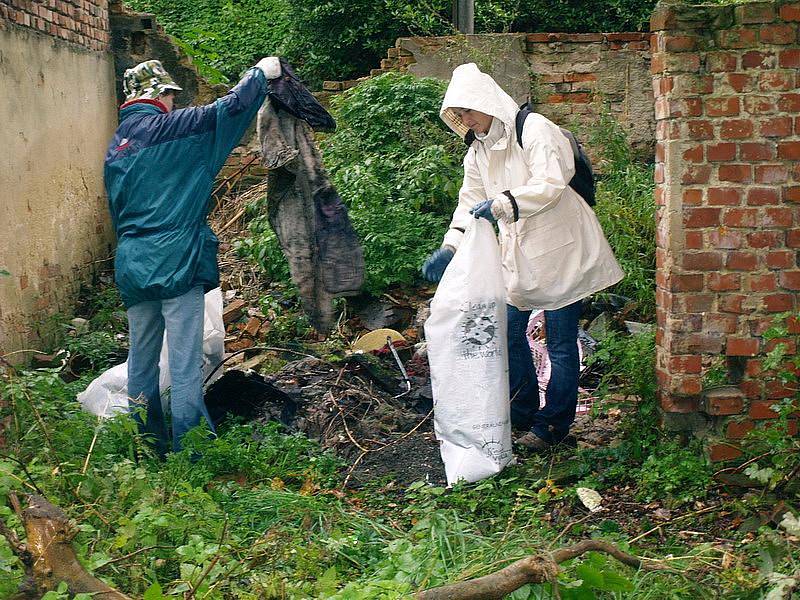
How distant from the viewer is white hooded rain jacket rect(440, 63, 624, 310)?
15.1ft

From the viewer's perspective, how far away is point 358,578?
3410 millimetres

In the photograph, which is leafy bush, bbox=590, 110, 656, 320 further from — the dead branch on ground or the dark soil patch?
Answer: the dead branch on ground

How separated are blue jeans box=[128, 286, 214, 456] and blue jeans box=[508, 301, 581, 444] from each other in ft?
5.15

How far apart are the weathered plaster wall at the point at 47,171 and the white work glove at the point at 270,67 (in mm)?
2228

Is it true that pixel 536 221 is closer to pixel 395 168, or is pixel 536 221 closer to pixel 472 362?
pixel 472 362

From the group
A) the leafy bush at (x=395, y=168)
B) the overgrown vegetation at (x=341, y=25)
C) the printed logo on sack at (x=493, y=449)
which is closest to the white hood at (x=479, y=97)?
the printed logo on sack at (x=493, y=449)

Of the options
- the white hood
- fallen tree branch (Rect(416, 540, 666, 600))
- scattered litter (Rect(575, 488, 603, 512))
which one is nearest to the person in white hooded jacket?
the white hood

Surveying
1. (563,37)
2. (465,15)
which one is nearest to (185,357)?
(563,37)

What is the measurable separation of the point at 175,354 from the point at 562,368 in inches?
74.7

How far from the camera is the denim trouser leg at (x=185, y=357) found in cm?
475

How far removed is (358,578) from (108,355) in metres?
3.55

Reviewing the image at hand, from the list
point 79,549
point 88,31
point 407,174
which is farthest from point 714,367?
point 88,31

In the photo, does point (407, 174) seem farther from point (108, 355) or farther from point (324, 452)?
point (324, 452)

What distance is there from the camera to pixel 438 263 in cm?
501
